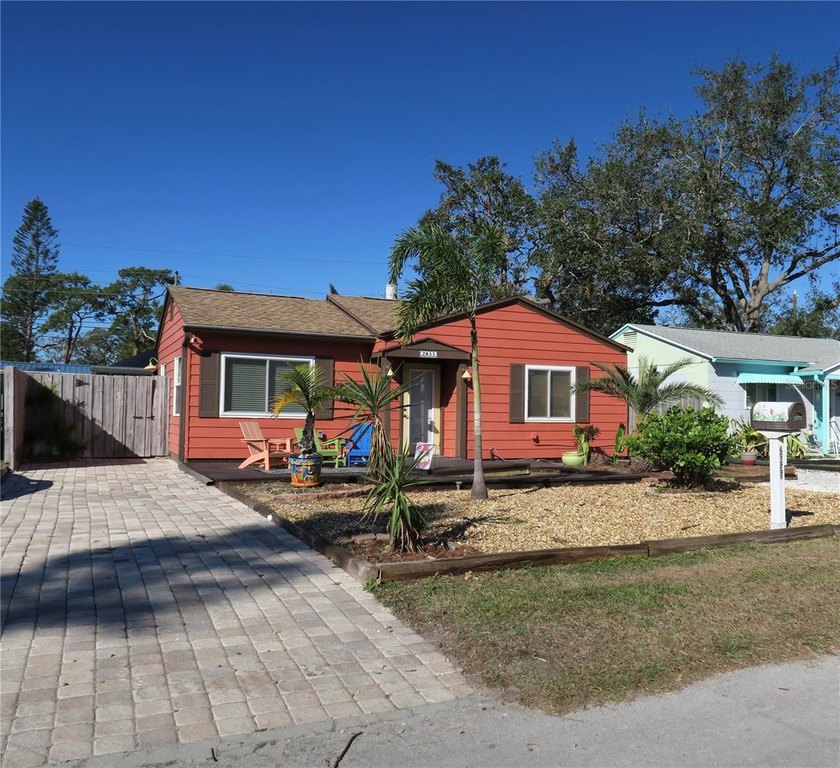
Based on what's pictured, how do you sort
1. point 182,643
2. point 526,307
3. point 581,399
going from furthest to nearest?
point 581,399
point 526,307
point 182,643

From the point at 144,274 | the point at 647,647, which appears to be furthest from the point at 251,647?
the point at 144,274

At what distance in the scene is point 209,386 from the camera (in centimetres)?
1362

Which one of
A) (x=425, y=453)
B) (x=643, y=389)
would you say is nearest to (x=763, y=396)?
(x=643, y=389)

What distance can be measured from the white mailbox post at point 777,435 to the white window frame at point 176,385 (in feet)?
35.2

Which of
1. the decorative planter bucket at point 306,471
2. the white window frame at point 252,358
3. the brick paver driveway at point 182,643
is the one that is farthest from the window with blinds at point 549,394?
the brick paver driveway at point 182,643

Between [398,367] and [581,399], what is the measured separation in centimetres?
429

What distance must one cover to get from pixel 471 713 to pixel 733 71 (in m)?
29.5

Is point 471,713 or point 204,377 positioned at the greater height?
point 204,377

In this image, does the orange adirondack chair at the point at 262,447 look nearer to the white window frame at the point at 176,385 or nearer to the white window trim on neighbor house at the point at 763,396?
the white window frame at the point at 176,385

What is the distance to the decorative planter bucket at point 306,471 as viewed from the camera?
34.6 feet

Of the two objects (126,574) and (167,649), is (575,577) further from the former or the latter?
(126,574)

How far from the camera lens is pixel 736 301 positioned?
2988 cm

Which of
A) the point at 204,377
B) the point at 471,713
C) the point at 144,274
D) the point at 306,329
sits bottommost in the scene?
the point at 471,713

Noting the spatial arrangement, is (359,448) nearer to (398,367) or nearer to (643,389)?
(398,367)
